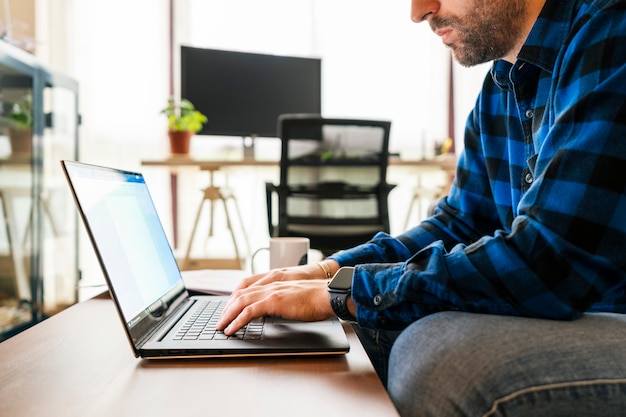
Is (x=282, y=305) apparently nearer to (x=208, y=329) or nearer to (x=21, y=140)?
(x=208, y=329)

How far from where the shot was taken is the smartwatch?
0.66m

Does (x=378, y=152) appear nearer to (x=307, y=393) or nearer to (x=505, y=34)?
(x=505, y=34)

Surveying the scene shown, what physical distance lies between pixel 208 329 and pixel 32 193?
6.44 ft

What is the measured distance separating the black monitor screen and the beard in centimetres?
223

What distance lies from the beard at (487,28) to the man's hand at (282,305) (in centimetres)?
48

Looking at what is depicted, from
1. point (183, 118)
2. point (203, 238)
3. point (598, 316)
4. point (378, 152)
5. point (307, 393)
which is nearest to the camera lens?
point (307, 393)

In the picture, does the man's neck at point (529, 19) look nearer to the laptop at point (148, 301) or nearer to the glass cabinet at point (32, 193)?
the laptop at point (148, 301)

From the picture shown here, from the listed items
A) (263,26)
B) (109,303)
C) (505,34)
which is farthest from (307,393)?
(263,26)

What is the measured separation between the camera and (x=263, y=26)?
3.91m

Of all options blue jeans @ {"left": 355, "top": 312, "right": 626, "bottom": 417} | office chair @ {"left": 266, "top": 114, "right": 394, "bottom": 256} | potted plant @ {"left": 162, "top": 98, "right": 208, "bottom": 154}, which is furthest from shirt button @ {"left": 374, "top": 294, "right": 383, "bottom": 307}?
potted plant @ {"left": 162, "top": 98, "right": 208, "bottom": 154}

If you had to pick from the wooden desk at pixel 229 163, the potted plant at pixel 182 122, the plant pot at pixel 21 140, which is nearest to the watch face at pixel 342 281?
the plant pot at pixel 21 140

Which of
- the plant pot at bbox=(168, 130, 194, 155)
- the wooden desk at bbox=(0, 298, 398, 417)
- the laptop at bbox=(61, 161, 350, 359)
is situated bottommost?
the wooden desk at bbox=(0, 298, 398, 417)

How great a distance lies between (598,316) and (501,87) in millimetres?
470

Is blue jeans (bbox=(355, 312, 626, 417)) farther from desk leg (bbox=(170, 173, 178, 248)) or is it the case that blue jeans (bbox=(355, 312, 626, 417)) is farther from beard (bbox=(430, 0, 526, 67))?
desk leg (bbox=(170, 173, 178, 248))
